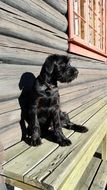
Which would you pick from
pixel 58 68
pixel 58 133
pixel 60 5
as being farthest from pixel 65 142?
pixel 60 5

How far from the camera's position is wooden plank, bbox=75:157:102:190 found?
11.9 ft

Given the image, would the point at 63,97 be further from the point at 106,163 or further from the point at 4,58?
the point at 4,58

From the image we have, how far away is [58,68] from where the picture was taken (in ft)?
8.58

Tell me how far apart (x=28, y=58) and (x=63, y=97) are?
123 centimetres

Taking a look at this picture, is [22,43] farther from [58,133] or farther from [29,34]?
[58,133]

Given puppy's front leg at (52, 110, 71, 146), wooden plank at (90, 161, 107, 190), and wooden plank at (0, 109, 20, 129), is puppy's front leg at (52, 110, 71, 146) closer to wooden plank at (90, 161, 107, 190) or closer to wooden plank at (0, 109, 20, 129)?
wooden plank at (0, 109, 20, 129)

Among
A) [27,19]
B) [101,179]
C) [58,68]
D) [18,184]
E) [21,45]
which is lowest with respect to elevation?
[101,179]

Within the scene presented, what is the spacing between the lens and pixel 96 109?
445 centimetres

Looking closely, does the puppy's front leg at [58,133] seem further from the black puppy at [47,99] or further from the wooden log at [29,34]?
the wooden log at [29,34]

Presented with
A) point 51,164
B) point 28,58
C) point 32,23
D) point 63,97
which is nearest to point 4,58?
point 28,58

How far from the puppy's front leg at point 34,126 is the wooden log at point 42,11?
0.91 meters

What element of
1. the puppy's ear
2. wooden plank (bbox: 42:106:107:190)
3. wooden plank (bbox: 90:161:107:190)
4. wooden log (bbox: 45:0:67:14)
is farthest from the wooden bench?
wooden log (bbox: 45:0:67:14)

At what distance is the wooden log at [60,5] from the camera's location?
11.2 ft

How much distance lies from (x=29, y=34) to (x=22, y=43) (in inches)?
6.8
